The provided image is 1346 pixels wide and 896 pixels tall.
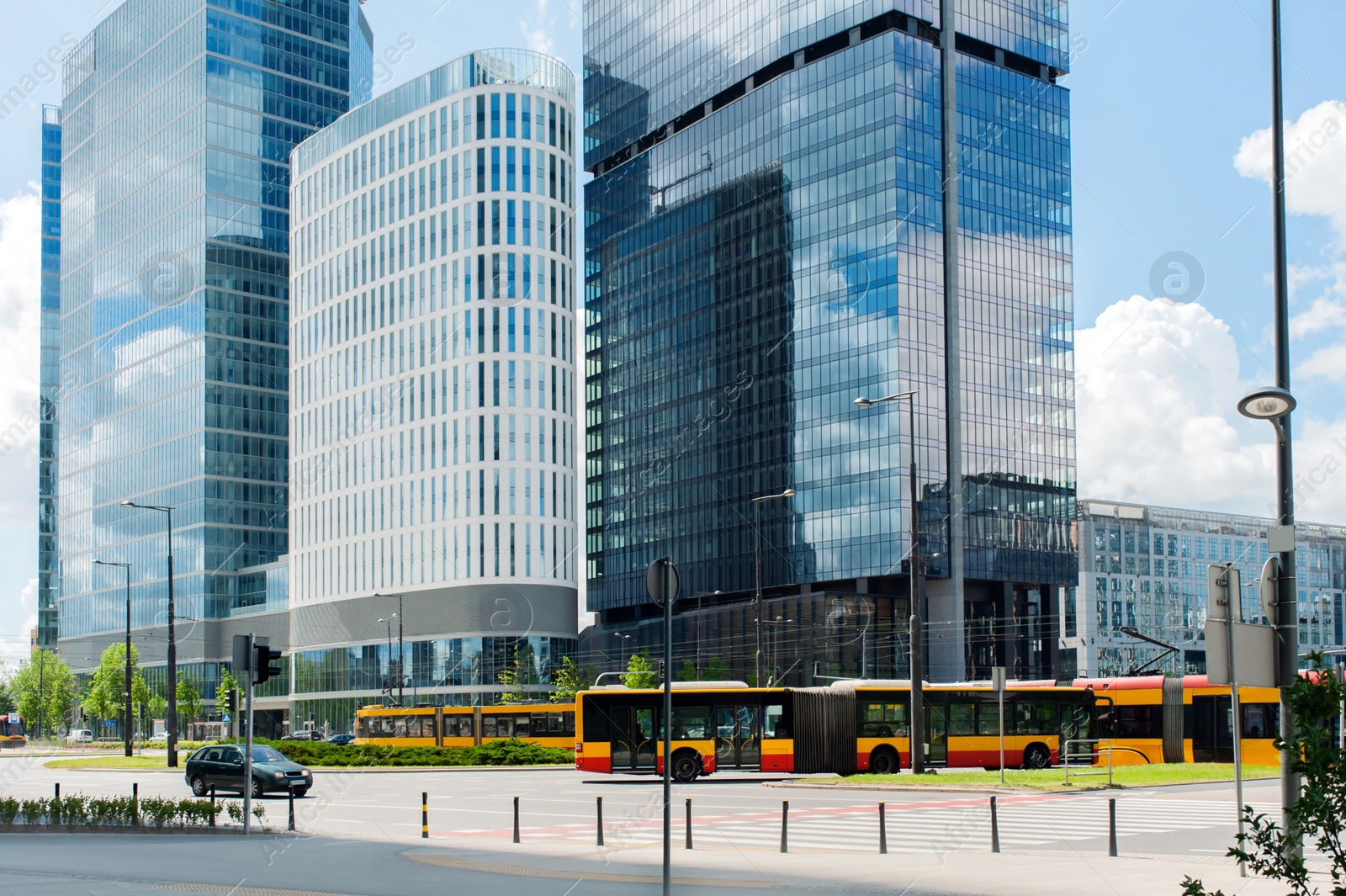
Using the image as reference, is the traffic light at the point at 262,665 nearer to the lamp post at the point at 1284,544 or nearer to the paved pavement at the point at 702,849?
the paved pavement at the point at 702,849

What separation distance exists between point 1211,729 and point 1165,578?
407 feet

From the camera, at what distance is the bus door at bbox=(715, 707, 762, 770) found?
4206cm

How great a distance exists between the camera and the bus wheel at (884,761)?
42.3m

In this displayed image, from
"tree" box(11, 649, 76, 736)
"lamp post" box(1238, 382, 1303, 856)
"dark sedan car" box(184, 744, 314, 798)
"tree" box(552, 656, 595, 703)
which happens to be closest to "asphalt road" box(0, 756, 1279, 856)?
"dark sedan car" box(184, 744, 314, 798)

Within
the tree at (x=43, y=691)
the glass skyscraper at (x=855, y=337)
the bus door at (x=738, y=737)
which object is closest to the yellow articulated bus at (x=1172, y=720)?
the bus door at (x=738, y=737)

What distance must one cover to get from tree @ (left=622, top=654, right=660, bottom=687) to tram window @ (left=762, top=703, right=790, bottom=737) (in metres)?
43.6

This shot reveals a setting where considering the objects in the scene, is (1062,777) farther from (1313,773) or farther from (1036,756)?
(1313,773)

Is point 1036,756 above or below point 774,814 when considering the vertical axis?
below

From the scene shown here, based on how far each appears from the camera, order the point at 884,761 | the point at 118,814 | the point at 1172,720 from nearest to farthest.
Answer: the point at 118,814, the point at 884,761, the point at 1172,720

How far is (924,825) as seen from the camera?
2452 centimetres

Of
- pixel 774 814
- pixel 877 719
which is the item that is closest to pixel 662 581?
pixel 774 814

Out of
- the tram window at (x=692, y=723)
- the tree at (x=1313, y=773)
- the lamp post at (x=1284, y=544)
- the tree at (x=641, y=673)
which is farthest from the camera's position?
the tree at (x=641, y=673)

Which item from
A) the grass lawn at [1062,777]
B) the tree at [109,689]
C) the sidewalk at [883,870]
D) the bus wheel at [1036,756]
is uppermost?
the sidewalk at [883,870]

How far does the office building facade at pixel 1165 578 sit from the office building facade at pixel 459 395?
212ft
